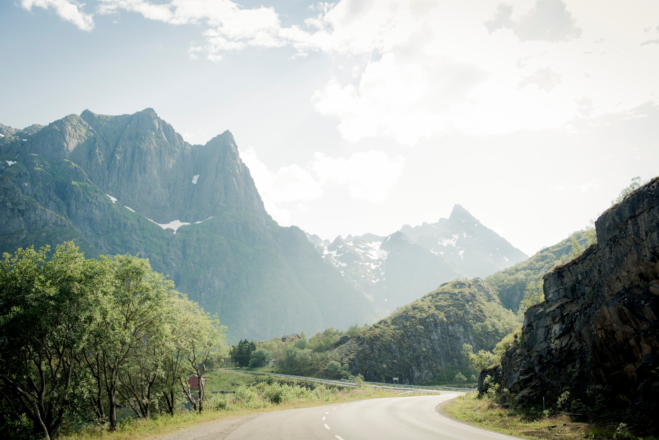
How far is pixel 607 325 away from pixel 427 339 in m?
96.2

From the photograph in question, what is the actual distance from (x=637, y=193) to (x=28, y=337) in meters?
36.4

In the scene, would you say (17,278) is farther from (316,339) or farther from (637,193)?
(316,339)

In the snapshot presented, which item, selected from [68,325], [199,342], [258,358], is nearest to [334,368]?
[258,358]

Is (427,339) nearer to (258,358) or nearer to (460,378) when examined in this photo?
(460,378)

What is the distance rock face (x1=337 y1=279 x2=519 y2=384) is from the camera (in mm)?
96812

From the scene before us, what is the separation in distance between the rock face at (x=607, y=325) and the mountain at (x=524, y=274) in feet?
444

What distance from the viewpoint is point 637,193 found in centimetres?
1972

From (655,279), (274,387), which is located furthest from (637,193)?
(274,387)

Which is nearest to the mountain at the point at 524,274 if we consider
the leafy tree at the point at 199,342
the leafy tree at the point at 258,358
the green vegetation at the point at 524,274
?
the green vegetation at the point at 524,274

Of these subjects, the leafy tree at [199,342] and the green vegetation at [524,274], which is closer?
the leafy tree at [199,342]

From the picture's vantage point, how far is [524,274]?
161m

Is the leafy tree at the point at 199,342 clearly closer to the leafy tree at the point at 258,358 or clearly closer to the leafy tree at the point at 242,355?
the leafy tree at the point at 258,358

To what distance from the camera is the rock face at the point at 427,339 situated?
3812 inches

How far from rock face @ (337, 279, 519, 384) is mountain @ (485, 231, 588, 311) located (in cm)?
2911
